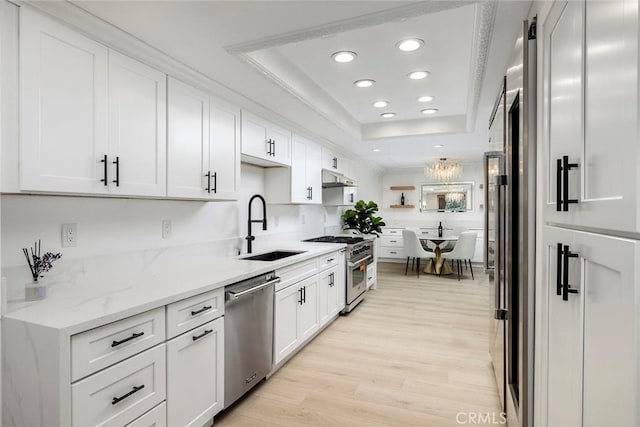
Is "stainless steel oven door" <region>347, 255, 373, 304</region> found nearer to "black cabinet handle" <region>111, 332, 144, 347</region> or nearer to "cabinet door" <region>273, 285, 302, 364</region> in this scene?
"cabinet door" <region>273, 285, 302, 364</region>

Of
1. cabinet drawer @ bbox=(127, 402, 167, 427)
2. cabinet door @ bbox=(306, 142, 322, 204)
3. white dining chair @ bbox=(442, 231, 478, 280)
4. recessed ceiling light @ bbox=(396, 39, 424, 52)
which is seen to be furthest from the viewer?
white dining chair @ bbox=(442, 231, 478, 280)

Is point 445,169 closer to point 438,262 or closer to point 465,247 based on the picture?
point 465,247

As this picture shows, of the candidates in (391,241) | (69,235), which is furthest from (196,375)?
(391,241)

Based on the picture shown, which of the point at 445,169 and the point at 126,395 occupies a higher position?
the point at 445,169

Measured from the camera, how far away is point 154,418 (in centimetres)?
167

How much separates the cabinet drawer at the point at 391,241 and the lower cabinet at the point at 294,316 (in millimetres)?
4844

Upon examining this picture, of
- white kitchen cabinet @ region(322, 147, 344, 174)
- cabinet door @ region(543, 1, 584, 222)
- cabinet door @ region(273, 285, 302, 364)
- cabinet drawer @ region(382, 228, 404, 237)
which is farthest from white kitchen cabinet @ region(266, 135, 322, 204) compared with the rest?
cabinet drawer @ region(382, 228, 404, 237)

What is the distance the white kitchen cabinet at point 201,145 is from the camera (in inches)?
89.4

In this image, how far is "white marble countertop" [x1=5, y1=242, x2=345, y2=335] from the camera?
144cm

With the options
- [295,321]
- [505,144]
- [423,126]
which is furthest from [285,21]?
[423,126]

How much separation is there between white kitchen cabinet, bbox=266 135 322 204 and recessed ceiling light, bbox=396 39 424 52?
1.65 metres

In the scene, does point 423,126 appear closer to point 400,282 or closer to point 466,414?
point 400,282

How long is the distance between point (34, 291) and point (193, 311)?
72cm

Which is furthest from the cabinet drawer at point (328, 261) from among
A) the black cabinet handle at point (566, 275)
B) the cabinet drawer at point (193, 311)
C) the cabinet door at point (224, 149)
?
the black cabinet handle at point (566, 275)
